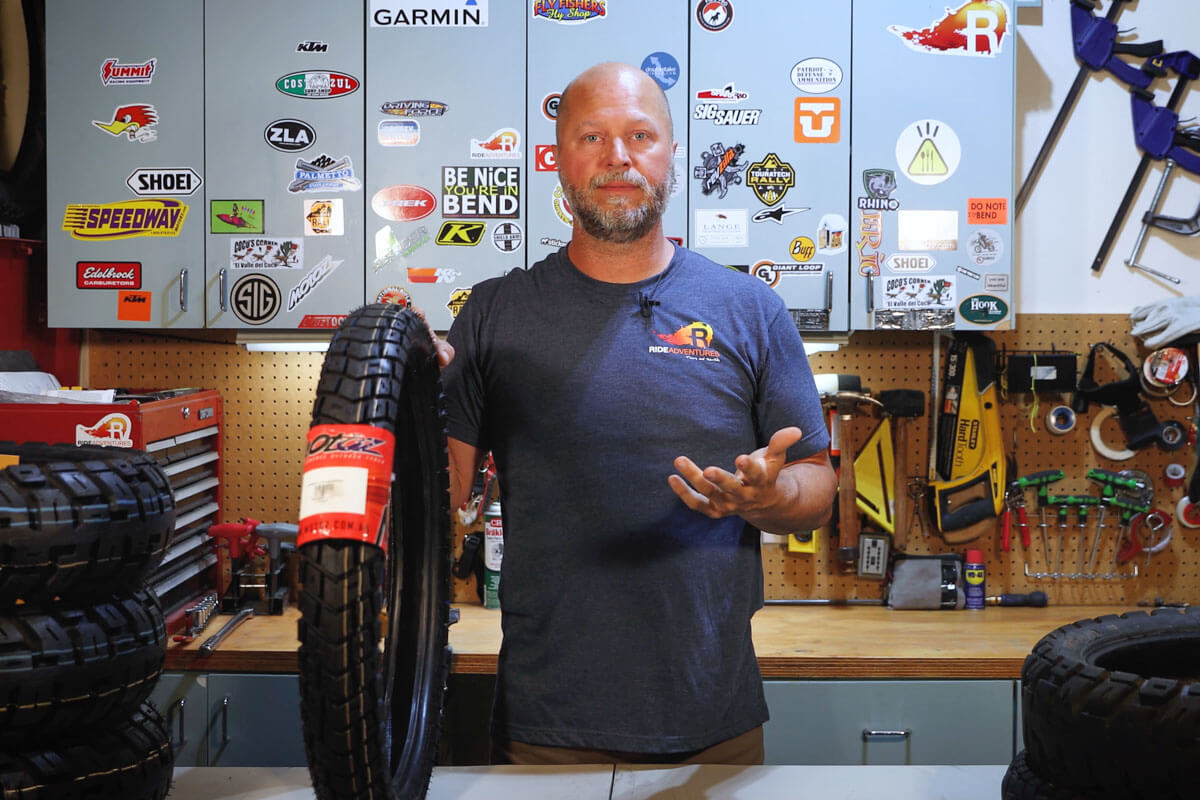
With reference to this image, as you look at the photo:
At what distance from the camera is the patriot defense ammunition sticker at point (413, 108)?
2275mm

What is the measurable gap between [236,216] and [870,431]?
170cm

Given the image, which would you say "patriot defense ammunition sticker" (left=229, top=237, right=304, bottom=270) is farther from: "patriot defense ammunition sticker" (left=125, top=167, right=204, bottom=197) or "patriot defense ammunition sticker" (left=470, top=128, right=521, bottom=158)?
"patriot defense ammunition sticker" (left=470, top=128, right=521, bottom=158)

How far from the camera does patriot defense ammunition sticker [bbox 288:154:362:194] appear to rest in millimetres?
2291

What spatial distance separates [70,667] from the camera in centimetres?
86

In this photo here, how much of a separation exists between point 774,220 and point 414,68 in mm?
921

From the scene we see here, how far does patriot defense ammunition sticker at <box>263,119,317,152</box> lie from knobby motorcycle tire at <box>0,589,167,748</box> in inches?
62.3

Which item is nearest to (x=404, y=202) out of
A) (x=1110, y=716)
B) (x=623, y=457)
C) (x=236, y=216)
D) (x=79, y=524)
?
(x=236, y=216)

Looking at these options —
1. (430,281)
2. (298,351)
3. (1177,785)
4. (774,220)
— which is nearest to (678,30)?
(774,220)

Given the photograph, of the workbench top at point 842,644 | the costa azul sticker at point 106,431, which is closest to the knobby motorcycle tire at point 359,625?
the workbench top at point 842,644

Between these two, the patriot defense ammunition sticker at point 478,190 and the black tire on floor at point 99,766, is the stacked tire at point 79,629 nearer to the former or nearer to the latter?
the black tire on floor at point 99,766

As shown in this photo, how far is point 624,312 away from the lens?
1.41 meters

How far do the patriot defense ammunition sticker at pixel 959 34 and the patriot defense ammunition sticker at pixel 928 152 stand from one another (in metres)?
0.18

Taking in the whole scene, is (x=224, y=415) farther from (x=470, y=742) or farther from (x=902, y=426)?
(x=902, y=426)

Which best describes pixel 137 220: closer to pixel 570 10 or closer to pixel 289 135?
pixel 289 135
